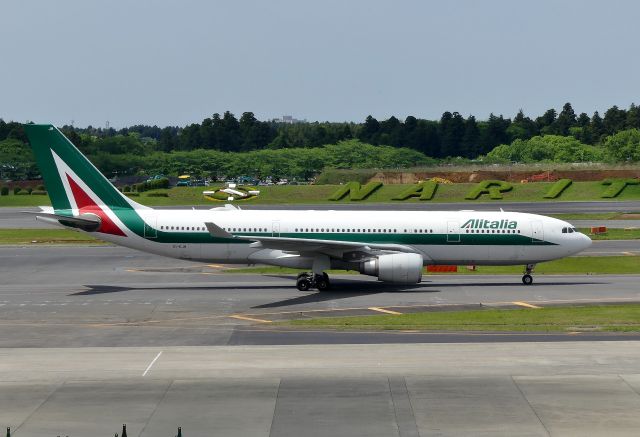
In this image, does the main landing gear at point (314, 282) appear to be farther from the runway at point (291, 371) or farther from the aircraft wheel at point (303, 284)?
the runway at point (291, 371)

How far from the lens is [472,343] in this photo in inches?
1377

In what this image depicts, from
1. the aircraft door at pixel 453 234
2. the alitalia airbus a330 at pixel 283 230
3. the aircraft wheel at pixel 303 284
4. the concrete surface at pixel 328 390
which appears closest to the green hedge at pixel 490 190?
the alitalia airbus a330 at pixel 283 230

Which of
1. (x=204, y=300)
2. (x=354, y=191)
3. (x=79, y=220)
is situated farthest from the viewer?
(x=354, y=191)

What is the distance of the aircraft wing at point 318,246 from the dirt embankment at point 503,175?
10015cm

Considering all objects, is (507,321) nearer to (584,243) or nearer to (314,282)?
(314,282)

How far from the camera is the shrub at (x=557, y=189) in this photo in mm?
122812

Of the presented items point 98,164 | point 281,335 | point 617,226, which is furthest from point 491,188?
point 281,335

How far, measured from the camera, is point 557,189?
125 meters

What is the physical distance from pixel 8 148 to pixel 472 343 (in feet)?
517

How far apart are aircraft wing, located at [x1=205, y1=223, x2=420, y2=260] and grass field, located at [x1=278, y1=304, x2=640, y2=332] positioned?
26.3 ft

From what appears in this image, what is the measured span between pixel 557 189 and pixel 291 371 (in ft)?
330

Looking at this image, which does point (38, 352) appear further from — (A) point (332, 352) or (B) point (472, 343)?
(B) point (472, 343)

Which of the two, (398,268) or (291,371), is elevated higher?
(398,268)

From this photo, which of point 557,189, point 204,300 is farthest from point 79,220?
point 557,189
